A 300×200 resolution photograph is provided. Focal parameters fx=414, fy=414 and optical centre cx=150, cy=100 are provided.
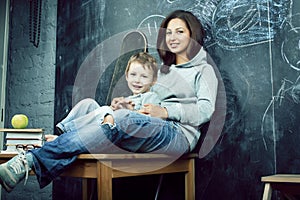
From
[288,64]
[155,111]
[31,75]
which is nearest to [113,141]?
[155,111]

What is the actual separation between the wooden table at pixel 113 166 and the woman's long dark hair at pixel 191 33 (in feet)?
1.87

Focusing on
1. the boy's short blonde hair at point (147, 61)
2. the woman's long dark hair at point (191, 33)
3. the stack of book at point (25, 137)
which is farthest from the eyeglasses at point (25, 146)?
the woman's long dark hair at point (191, 33)

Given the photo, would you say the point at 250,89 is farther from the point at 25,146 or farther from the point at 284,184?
the point at 25,146

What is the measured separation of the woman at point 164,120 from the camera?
1520mm

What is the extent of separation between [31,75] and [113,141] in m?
1.64

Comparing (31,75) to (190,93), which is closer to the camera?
(190,93)

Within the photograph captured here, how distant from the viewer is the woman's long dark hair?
2.23 m

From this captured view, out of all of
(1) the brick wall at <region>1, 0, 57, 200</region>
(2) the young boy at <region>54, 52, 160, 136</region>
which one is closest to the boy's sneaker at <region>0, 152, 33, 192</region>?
(2) the young boy at <region>54, 52, 160, 136</region>

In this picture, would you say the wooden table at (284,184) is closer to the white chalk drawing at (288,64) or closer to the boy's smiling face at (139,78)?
the white chalk drawing at (288,64)

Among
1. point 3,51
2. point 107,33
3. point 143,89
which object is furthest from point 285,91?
point 3,51

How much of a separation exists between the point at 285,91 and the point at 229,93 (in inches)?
11.4

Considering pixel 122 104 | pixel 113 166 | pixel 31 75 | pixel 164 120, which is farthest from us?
pixel 31 75

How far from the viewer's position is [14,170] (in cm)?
146

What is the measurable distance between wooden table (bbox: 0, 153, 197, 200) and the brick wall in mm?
1266
